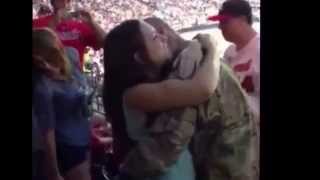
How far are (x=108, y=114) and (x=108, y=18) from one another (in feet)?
1.41

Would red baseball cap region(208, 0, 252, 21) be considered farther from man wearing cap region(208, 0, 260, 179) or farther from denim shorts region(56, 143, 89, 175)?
denim shorts region(56, 143, 89, 175)

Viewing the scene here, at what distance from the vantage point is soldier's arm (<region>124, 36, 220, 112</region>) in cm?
341

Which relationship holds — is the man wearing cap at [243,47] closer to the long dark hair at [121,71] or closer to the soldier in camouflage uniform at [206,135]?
the soldier in camouflage uniform at [206,135]

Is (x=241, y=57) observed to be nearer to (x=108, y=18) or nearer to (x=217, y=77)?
(x=217, y=77)

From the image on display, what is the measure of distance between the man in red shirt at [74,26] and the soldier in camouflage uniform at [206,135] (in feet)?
1.26

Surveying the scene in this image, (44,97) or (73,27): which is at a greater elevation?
(73,27)

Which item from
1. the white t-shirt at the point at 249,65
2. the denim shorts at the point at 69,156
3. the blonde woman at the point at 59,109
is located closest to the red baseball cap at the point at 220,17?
the white t-shirt at the point at 249,65

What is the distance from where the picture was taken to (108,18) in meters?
3.46

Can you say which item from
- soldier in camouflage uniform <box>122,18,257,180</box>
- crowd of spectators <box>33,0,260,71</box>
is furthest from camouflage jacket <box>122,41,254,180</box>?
crowd of spectators <box>33,0,260,71</box>

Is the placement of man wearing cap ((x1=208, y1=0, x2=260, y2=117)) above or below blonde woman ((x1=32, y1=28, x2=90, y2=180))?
above
